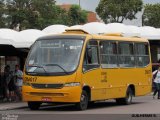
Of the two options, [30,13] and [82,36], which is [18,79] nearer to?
[82,36]

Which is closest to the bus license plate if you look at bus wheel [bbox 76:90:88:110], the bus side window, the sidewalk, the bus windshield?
the bus windshield

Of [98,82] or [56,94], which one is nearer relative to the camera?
[56,94]

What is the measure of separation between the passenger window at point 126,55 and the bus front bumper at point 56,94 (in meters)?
4.50

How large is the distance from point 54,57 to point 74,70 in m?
1.02

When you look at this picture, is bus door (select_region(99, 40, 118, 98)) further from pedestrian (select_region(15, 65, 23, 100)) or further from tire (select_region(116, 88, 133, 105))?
pedestrian (select_region(15, 65, 23, 100))

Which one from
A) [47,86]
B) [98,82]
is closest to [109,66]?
[98,82]

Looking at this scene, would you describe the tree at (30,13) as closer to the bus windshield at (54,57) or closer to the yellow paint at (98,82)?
the yellow paint at (98,82)

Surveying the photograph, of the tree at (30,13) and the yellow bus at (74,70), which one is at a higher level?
the tree at (30,13)

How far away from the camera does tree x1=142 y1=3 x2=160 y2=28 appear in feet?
255

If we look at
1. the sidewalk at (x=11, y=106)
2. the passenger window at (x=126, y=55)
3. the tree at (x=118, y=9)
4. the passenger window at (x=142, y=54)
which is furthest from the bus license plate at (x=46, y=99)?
the tree at (x=118, y=9)

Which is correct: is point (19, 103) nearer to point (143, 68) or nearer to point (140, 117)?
point (143, 68)

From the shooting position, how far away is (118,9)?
6706 centimetres

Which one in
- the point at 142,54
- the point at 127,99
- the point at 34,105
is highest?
the point at 142,54

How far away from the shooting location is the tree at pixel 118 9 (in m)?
67.2
